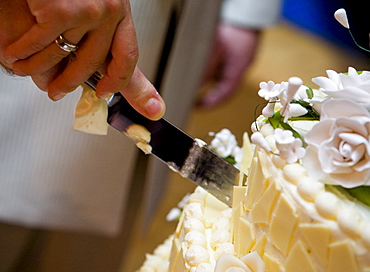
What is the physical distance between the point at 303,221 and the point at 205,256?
0.19 m

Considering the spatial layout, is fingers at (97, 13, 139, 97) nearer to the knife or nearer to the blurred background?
the knife

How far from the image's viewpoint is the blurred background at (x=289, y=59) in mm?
2764

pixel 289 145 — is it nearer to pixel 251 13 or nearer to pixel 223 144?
pixel 223 144

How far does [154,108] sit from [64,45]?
0.17m

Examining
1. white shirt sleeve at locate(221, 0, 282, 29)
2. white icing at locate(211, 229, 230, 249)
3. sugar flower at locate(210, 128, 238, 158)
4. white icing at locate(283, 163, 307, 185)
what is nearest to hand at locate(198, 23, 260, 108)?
white shirt sleeve at locate(221, 0, 282, 29)

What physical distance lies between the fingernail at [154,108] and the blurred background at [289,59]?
151 centimetres

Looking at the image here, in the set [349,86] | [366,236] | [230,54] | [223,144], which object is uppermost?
[349,86]

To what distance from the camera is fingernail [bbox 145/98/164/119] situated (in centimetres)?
77

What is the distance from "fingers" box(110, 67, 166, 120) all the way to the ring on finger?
4.2 inches

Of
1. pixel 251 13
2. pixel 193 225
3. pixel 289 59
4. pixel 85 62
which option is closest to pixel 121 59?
pixel 85 62

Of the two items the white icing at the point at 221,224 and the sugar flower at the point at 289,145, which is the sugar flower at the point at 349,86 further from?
the white icing at the point at 221,224

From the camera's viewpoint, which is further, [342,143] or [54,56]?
[54,56]

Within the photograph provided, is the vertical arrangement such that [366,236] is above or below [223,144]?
above

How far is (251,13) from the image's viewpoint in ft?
6.10
